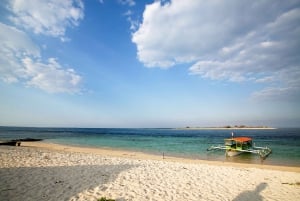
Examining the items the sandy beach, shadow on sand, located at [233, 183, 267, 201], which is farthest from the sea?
shadow on sand, located at [233, 183, 267, 201]

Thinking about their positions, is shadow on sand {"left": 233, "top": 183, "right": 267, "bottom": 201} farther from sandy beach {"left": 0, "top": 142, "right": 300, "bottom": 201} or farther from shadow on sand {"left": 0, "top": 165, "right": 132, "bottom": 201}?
shadow on sand {"left": 0, "top": 165, "right": 132, "bottom": 201}

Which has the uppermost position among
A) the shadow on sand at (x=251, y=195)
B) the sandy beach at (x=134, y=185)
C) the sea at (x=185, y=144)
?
the sandy beach at (x=134, y=185)

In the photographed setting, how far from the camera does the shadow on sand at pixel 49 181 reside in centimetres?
669

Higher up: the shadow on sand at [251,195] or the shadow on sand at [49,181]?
the shadow on sand at [49,181]

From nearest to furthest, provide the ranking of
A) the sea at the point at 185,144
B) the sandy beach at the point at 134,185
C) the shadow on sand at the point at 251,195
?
the sandy beach at the point at 134,185
the shadow on sand at the point at 251,195
the sea at the point at 185,144

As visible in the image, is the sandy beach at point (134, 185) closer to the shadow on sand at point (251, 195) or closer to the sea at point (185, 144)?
the shadow on sand at point (251, 195)

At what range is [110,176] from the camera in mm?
9406

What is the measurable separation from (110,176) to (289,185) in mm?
8730

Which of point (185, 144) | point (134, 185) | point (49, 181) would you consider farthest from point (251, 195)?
point (185, 144)

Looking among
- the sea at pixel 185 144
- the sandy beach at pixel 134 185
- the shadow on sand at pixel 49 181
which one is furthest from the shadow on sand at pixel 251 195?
the sea at pixel 185 144

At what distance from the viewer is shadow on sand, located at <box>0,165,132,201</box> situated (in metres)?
6.69

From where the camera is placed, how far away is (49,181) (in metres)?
8.21

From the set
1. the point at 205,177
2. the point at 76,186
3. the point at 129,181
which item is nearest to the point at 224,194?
the point at 205,177

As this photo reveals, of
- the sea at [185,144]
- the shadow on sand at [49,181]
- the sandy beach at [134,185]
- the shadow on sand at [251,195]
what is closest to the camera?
the shadow on sand at [49,181]
